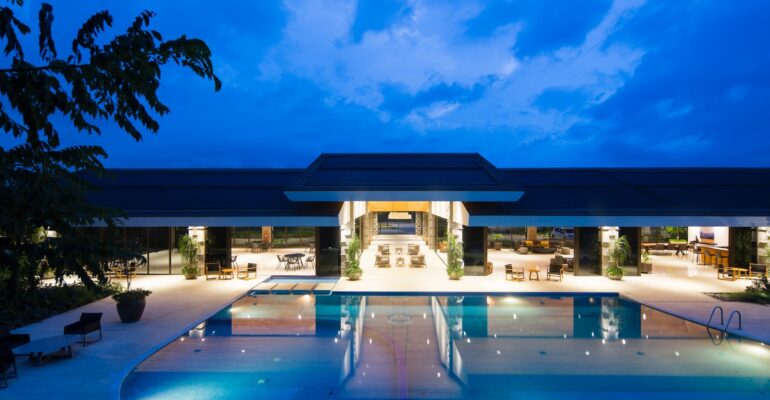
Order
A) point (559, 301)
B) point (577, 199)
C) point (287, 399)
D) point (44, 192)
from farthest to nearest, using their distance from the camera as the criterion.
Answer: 1. point (577, 199)
2. point (559, 301)
3. point (287, 399)
4. point (44, 192)

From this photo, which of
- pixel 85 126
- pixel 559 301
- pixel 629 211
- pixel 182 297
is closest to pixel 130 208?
pixel 182 297

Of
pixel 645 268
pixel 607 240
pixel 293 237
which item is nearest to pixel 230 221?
pixel 293 237

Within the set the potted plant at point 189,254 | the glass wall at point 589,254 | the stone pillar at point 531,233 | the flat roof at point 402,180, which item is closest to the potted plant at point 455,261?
the flat roof at point 402,180

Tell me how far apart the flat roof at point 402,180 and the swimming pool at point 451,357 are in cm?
448

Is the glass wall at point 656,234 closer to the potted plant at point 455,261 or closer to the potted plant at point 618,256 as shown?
the potted plant at point 618,256

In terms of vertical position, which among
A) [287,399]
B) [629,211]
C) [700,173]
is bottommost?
[287,399]

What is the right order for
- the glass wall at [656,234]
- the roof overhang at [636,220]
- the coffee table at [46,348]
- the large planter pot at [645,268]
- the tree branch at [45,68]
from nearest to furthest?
the tree branch at [45,68] → the coffee table at [46,348] → the roof overhang at [636,220] → the large planter pot at [645,268] → the glass wall at [656,234]

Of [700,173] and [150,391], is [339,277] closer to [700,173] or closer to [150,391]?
[150,391]

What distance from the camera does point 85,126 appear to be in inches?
147

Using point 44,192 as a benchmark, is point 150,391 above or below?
below

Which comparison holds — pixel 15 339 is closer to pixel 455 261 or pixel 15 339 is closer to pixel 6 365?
pixel 6 365

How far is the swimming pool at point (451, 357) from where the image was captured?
7758mm

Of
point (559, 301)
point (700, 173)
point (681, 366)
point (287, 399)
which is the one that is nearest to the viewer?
point (287, 399)

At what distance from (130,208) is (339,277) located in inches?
372
